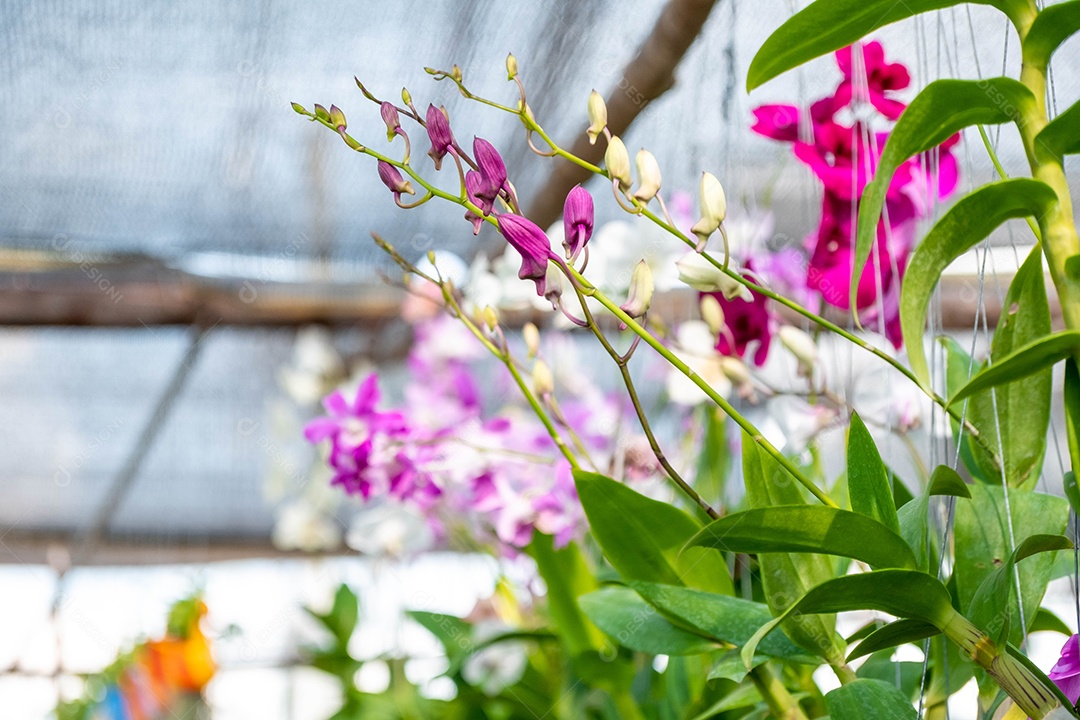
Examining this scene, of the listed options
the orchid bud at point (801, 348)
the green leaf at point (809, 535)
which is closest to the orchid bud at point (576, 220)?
the green leaf at point (809, 535)

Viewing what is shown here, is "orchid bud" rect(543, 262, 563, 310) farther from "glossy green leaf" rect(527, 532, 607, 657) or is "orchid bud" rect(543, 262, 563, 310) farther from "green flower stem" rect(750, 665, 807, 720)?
"glossy green leaf" rect(527, 532, 607, 657)

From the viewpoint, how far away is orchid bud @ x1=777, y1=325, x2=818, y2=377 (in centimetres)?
51

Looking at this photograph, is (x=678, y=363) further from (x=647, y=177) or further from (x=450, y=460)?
(x=450, y=460)

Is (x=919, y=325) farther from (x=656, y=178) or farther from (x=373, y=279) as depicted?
(x=373, y=279)

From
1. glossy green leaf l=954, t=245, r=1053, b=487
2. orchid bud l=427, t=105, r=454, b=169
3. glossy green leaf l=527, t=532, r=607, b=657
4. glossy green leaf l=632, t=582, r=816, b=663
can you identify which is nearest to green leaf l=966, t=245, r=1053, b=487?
glossy green leaf l=954, t=245, r=1053, b=487

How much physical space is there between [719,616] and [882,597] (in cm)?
9

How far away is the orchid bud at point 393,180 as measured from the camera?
13.9 inches

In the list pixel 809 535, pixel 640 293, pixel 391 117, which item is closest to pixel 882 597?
pixel 809 535

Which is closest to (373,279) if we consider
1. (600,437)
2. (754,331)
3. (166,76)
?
(166,76)

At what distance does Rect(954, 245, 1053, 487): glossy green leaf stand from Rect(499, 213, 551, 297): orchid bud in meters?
0.17

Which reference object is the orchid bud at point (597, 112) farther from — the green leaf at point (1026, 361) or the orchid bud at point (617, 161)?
the green leaf at point (1026, 361)

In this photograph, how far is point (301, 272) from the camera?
188 cm

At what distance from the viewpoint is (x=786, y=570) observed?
1.20ft

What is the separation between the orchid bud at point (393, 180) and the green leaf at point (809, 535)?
163 millimetres
